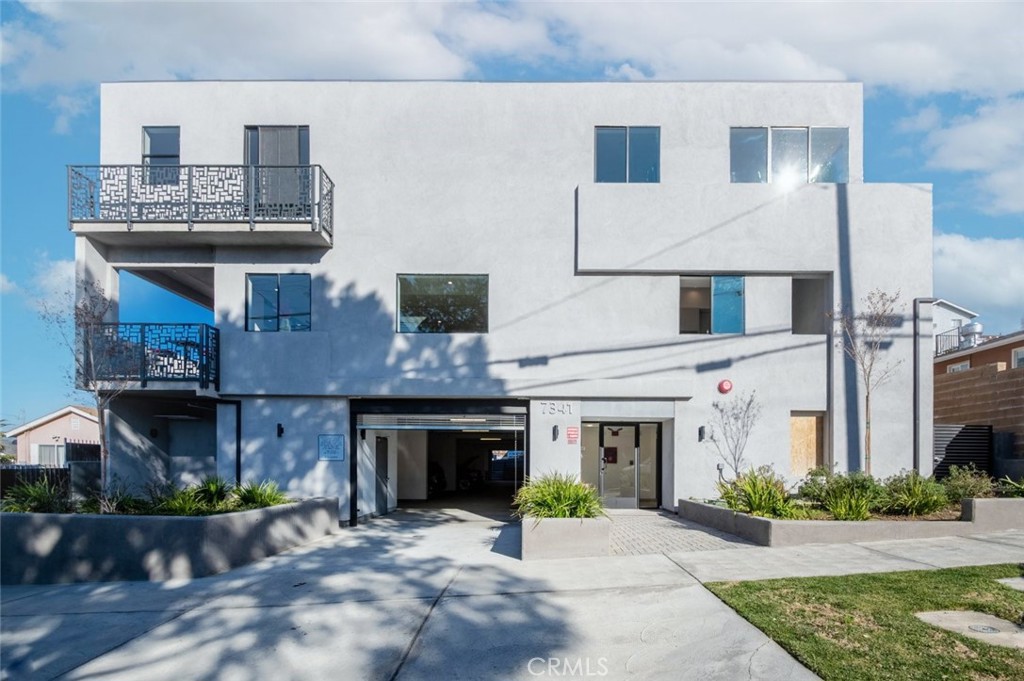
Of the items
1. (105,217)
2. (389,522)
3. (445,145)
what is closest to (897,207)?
(445,145)

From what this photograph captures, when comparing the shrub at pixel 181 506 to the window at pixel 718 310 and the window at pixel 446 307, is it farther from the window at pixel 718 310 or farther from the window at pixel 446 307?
the window at pixel 718 310

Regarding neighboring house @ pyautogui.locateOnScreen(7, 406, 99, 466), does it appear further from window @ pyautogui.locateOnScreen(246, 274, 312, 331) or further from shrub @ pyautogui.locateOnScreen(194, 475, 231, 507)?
shrub @ pyautogui.locateOnScreen(194, 475, 231, 507)

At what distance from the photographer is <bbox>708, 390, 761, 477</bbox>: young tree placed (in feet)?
54.9

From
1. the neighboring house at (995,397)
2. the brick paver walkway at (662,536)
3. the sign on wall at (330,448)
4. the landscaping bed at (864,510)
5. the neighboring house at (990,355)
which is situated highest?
the neighboring house at (990,355)

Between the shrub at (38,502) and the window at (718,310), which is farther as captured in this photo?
the window at (718,310)

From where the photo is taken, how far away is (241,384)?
1675 cm

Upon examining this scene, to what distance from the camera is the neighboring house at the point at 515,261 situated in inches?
654

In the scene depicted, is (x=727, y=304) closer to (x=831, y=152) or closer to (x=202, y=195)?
(x=831, y=152)

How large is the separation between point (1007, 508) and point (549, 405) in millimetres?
8846

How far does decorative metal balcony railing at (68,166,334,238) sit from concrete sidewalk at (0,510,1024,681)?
791 cm

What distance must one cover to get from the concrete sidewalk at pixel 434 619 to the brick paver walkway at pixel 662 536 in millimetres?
639

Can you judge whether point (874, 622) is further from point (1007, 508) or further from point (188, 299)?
point (188, 299)

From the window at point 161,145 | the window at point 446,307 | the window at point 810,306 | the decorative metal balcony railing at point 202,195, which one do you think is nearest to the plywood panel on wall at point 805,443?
the window at point 810,306

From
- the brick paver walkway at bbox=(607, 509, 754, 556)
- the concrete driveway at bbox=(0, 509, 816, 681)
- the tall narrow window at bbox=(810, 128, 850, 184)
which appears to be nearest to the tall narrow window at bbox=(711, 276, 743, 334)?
the tall narrow window at bbox=(810, 128, 850, 184)
